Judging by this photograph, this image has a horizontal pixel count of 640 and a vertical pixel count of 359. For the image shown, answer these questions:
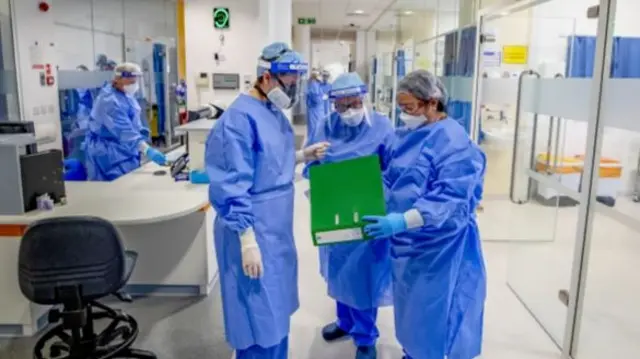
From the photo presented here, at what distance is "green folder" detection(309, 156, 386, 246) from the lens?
1.87m

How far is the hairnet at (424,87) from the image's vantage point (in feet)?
6.56

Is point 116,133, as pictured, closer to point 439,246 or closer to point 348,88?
point 348,88

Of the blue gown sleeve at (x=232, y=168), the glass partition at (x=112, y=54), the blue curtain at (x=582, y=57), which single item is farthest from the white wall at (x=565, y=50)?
the glass partition at (x=112, y=54)

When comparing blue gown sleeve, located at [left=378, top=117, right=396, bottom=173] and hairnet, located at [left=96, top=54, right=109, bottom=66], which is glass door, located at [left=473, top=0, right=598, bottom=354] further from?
hairnet, located at [left=96, top=54, right=109, bottom=66]

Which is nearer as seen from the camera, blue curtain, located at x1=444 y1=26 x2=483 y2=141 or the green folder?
the green folder

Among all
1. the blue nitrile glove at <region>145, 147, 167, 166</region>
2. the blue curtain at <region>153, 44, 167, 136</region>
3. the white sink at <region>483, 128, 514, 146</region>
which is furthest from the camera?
the blue curtain at <region>153, 44, 167, 136</region>

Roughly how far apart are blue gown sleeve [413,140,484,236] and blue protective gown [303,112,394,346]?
1.69 feet

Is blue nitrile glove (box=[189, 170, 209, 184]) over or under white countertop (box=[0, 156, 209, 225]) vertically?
over

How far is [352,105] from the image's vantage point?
241 cm

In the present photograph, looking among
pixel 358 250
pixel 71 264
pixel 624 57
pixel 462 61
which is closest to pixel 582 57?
pixel 624 57

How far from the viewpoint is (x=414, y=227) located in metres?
1.83

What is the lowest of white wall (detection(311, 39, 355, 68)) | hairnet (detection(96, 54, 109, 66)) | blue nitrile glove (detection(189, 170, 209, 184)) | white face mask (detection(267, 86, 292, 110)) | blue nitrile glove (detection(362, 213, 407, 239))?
blue nitrile glove (detection(189, 170, 209, 184))

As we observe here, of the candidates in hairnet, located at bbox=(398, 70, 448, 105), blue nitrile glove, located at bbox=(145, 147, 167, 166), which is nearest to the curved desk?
blue nitrile glove, located at bbox=(145, 147, 167, 166)

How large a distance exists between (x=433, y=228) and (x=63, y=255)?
1.45 m
